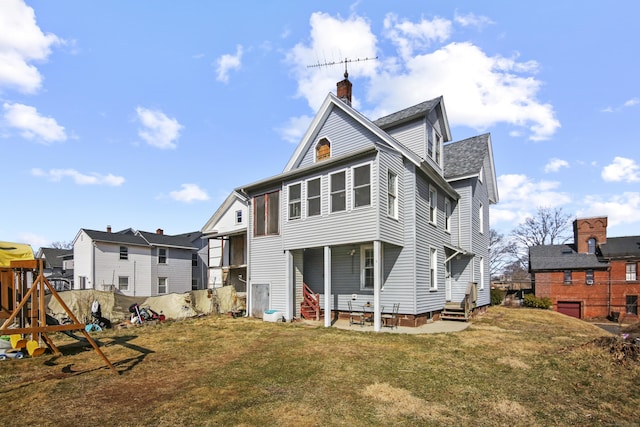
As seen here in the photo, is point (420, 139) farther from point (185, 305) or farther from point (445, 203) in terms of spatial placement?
point (185, 305)

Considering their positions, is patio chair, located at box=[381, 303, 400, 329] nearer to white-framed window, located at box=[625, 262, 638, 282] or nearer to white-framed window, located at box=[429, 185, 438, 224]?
white-framed window, located at box=[429, 185, 438, 224]

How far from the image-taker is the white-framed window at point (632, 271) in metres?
34.6

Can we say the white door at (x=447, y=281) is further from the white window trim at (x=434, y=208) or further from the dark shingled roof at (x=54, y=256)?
the dark shingled roof at (x=54, y=256)

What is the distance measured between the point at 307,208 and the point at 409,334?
21.1 feet

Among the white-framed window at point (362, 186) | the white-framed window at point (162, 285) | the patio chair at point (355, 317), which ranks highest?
the white-framed window at point (362, 186)

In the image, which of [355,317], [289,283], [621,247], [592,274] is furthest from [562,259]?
[289,283]

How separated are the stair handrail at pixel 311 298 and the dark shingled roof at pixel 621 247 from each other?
33.3 meters

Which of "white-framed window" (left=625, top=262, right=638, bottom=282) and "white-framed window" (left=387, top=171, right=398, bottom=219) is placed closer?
"white-framed window" (left=387, top=171, right=398, bottom=219)

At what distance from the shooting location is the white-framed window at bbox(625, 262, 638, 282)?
1361 inches

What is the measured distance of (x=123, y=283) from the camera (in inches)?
1293

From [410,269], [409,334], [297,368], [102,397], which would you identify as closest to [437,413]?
[297,368]

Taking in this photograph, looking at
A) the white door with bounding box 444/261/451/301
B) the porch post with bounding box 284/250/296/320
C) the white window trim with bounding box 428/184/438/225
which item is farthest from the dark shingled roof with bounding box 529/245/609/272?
the porch post with bounding box 284/250/296/320

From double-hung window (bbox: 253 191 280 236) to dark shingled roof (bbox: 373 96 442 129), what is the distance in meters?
6.18

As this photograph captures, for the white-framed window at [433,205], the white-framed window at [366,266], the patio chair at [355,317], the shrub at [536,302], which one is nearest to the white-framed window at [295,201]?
the white-framed window at [366,266]
